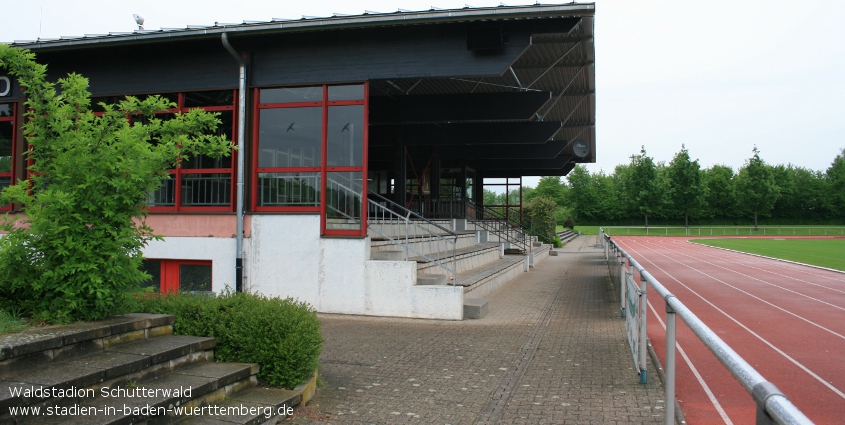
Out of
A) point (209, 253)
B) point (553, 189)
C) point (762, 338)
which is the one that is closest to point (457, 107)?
point (209, 253)

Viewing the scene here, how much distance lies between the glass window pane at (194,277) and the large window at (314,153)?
1.79 meters

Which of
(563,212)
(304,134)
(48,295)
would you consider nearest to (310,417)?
(48,295)

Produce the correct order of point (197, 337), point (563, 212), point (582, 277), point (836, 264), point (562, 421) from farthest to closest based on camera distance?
point (563, 212)
point (836, 264)
point (582, 277)
point (197, 337)
point (562, 421)

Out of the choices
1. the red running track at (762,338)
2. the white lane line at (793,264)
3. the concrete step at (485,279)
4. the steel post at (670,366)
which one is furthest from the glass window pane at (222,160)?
the white lane line at (793,264)

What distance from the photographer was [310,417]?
491 cm

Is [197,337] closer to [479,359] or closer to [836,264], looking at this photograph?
[479,359]

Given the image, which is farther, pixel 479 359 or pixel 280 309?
pixel 479 359

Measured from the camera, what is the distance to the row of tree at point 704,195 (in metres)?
63.8

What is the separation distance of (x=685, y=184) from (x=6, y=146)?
63.7 meters

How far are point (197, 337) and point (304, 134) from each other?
6443 millimetres

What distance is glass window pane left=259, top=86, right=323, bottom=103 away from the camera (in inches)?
441

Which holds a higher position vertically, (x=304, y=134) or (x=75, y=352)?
(x=304, y=134)

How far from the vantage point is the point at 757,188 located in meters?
64.1

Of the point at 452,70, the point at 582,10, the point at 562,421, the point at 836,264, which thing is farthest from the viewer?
the point at 836,264
